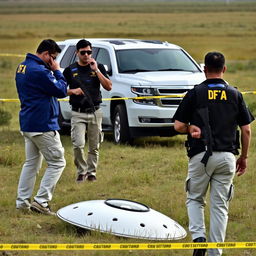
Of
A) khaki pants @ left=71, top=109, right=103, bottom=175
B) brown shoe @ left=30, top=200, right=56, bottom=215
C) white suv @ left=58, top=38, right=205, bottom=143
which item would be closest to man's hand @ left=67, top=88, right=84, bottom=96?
khaki pants @ left=71, top=109, right=103, bottom=175

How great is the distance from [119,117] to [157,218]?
634cm

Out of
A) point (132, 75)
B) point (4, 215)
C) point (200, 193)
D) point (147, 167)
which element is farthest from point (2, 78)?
point (200, 193)

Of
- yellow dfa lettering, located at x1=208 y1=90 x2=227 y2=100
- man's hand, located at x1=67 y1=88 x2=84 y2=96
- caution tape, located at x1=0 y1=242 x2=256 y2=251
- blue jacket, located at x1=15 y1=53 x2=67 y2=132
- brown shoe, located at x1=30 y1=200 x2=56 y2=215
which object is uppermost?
yellow dfa lettering, located at x1=208 y1=90 x2=227 y2=100

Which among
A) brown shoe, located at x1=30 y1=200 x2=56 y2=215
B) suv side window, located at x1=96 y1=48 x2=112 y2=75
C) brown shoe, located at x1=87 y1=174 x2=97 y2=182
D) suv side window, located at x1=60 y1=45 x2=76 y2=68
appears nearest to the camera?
brown shoe, located at x1=30 y1=200 x2=56 y2=215

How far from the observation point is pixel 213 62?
21.8 feet

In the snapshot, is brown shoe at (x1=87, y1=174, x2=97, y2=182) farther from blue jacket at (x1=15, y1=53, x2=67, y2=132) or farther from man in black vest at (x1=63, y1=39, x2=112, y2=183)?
blue jacket at (x1=15, y1=53, x2=67, y2=132)

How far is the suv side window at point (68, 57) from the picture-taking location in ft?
50.5

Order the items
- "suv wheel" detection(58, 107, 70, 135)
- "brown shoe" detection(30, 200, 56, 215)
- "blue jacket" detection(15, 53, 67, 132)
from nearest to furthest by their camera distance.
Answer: "blue jacket" detection(15, 53, 67, 132) → "brown shoe" detection(30, 200, 56, 215) → "suv wheel" detection(58, 107, 70, 135)

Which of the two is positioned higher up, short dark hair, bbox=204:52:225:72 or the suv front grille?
short dark hair, bbox=204:52:225:72

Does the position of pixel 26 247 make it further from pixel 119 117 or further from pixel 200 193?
pixel 119 117

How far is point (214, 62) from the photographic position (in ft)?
21.8

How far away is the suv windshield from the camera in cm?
1454

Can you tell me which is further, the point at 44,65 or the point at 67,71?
the point at 67,71

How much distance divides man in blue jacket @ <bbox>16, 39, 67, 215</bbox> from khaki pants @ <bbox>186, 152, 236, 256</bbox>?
2282mm
